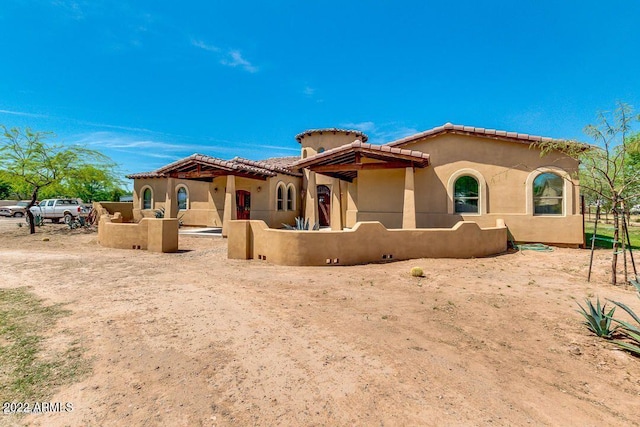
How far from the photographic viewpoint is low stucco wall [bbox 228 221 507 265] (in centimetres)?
899

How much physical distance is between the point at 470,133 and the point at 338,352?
38.9 ft

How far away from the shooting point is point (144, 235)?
12.3m

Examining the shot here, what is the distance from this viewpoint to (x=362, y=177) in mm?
13539

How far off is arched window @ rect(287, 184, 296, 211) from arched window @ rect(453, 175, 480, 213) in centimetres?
1100

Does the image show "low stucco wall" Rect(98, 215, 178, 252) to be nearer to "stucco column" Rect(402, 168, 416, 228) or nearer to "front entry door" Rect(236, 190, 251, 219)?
"front entry door" Rect(236, 190, 251, 219)

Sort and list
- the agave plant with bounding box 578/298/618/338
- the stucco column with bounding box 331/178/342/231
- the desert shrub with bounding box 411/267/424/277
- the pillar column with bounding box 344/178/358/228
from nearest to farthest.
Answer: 1. the agave plant with bounding box 578/298/618/338
2. the desert shrub with bounding box 411/267/424/277
3. the pillar column with bounding box 344/178/358/228
4. the stucco column with bounding box 331/178/342/231

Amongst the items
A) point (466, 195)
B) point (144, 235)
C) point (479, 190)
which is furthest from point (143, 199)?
point (479, 190)

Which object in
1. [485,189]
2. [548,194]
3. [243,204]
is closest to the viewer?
[548,194]

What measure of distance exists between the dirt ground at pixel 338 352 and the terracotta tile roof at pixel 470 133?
6.18 meters

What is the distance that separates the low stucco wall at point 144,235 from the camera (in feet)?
38.3

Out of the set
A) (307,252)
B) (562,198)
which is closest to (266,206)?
(307,252)

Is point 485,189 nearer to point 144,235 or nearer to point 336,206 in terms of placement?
point 336,206

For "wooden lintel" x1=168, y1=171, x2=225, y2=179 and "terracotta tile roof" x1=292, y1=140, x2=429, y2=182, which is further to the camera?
"wooden lintel" x1=168, y1=171, x2=225, y2=179

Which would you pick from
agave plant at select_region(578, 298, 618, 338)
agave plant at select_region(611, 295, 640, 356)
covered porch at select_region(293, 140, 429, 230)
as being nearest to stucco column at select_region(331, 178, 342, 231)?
covered porch at select_region(293, 140, 429, 230)
